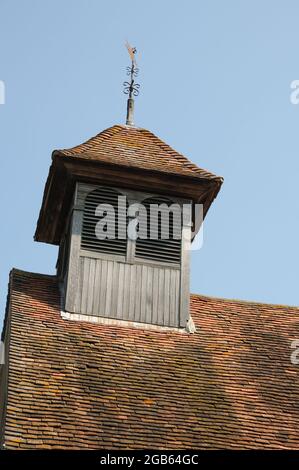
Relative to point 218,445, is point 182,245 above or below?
above

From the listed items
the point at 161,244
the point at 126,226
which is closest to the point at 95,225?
the point at 126,226

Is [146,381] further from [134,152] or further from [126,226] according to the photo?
[134,152]

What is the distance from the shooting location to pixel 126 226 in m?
16.4

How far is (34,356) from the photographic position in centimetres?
1373

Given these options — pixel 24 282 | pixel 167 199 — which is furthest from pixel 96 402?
pixel 167 199

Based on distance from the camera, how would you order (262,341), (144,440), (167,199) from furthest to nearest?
(167,199) → (262,341) → (144,440)

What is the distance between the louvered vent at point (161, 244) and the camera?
16328mm

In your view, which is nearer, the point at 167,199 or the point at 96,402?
the point at 96,402

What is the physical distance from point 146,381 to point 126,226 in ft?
11.3

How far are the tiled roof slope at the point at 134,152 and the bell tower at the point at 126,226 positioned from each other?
17 millimetres

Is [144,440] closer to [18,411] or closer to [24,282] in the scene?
[18,411]

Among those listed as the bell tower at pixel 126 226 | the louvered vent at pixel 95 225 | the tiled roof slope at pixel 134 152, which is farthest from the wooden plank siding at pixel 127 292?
the tiled roof slope at pixel 134 152

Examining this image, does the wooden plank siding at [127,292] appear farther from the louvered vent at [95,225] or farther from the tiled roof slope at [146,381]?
the tiled roof slope at [146,381]
